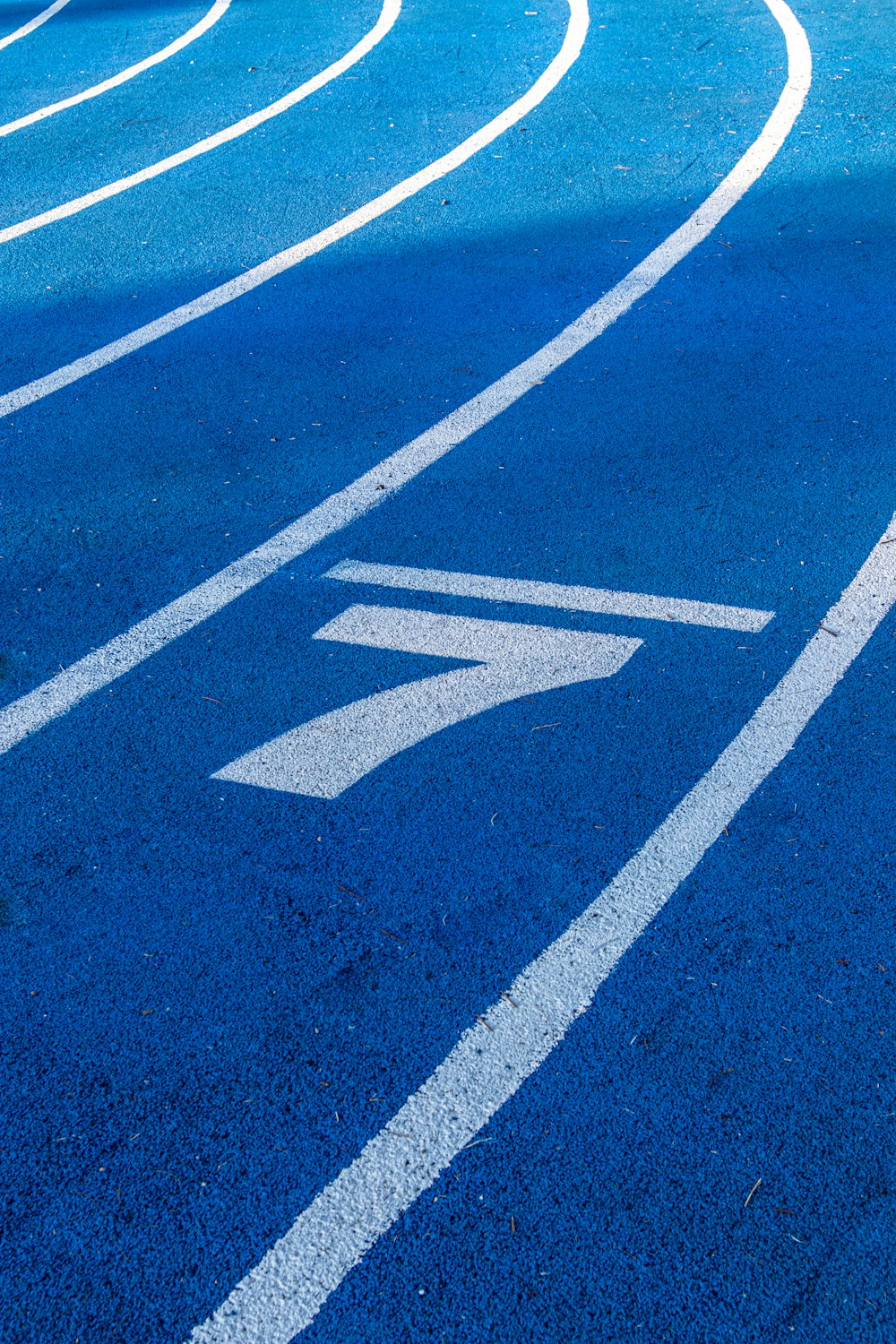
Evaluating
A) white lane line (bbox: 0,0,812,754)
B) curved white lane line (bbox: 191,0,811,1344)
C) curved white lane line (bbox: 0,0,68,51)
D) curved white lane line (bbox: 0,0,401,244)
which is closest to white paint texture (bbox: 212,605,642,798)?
white lane line (bbox: 0,0,812,754)

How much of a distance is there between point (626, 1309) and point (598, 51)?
36.2ft

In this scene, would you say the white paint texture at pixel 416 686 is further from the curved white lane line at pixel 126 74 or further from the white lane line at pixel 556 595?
the curved white lane line at pixel 126 74

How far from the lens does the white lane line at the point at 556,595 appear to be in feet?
15.1

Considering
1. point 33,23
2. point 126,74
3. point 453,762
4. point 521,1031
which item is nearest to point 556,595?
point 453,762

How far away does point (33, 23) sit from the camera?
12.8 metres

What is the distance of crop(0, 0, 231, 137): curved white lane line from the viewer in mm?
10039

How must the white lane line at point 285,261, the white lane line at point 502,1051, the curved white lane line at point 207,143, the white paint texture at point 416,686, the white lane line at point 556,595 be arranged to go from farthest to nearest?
1. the curved white lane line at point 207,143
2. the white lane line at point 285,261
3. the white lane line at point 556,595
4. the white paint texture at point 416,686
5. the white lane line at point 502,1051

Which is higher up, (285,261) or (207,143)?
(207,143)

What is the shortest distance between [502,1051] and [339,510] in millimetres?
2911

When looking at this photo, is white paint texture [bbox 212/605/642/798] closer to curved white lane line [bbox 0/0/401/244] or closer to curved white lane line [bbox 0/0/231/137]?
curved white lane line [bbox 0/0/401/244]

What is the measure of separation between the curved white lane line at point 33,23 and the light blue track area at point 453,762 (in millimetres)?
5824

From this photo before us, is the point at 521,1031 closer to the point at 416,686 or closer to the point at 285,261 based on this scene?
the point at 416,686

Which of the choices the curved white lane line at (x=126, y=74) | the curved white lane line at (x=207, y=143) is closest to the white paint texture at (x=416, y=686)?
the curved white lane line at (x=207, y=143)

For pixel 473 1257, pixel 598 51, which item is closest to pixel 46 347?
pixel 473 1257
